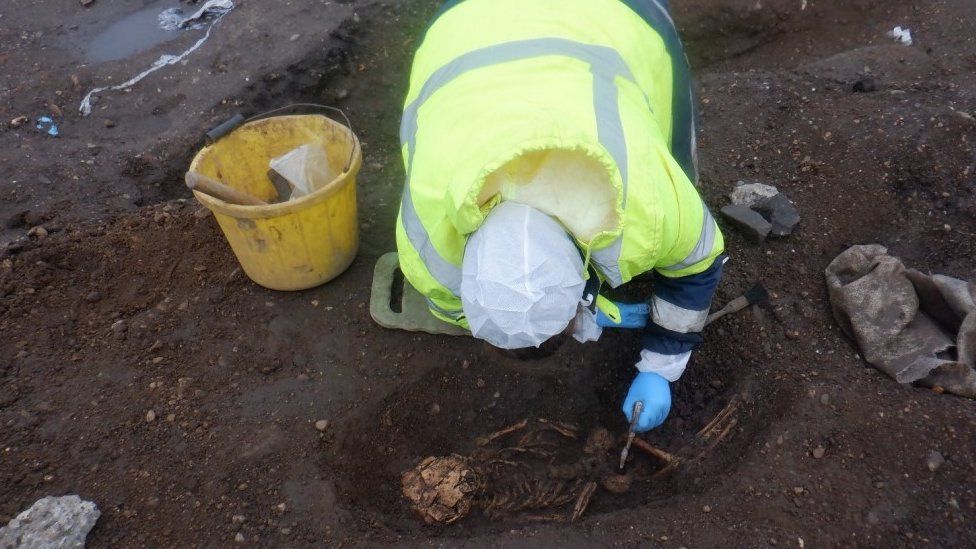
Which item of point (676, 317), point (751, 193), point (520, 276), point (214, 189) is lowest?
point (751, 193)

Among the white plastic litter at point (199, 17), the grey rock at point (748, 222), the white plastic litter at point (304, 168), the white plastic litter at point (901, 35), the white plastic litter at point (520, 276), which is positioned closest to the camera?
the white plastic litter at point (520, 276)

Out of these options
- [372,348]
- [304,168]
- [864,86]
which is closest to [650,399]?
[372,348]

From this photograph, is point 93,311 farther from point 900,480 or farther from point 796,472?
point 900,480

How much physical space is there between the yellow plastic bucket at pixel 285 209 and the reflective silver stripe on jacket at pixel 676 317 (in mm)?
1320

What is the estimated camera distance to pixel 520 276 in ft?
5.12

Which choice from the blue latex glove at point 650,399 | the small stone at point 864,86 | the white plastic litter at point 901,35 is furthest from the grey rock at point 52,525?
the white plastic litter at point 901,35

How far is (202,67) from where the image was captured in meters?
3.83

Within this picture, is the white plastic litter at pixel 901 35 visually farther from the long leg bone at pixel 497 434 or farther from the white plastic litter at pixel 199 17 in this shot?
the white plastic litter at pixel 199 17

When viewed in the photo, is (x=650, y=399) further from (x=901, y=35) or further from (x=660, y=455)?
(x=901, y=35)

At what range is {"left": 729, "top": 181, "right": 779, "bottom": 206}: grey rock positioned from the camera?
3145 mm

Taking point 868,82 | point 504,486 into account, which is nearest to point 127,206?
point 504,486

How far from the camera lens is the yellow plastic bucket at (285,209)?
2490 millimetres

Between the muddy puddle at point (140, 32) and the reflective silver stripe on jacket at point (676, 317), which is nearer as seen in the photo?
the reflective silver stripe on jacket at point (676, 317)

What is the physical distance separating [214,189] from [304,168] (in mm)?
411
